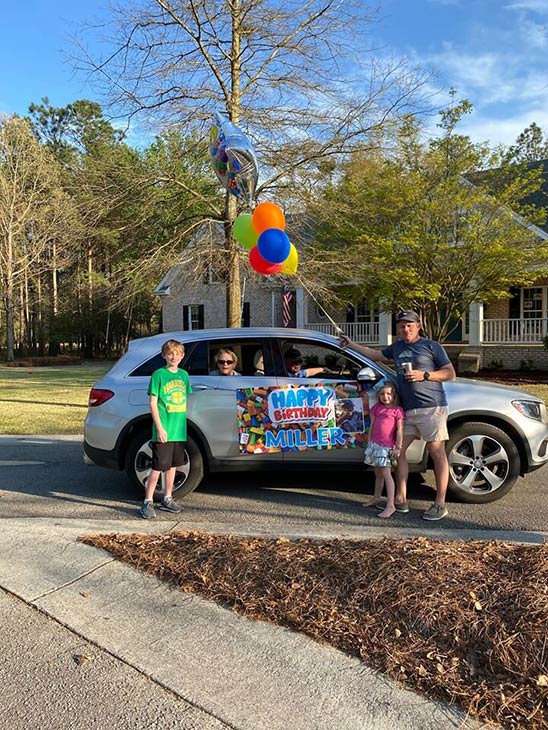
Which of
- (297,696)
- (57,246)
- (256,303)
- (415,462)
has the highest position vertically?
(57,246)

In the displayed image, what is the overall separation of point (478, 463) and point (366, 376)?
1321mm

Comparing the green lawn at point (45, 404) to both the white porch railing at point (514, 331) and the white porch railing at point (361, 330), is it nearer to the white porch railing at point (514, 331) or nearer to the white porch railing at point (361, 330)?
the white porch railing at point (514, 331)

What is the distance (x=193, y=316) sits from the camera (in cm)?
3141

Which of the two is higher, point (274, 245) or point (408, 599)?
point (274, 245)

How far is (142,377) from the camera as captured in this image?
18.5 ft

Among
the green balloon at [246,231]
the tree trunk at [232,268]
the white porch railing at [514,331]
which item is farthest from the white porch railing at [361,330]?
the green balloon at [246,231]

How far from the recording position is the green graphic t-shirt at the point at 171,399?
4957mm

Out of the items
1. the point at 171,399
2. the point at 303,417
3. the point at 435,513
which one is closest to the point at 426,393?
the point at 435,513

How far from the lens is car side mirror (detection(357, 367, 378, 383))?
5363 mm

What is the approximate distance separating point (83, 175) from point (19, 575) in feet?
35.5

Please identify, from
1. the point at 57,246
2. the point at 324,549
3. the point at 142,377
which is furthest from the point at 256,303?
the point at 324,549

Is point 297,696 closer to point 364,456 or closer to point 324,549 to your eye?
point 324,549

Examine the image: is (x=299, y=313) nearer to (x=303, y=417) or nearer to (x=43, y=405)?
(x=43, y=405)

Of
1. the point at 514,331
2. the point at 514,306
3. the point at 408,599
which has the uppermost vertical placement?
the point at 514,306
